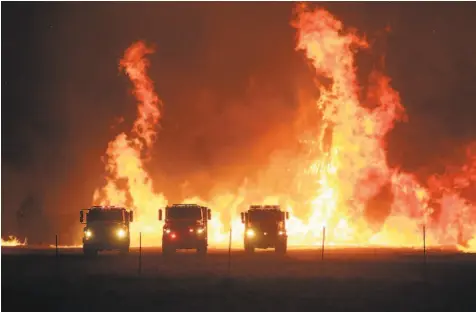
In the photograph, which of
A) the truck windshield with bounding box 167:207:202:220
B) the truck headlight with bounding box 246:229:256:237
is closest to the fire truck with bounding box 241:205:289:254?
the truck headlight with bounding box 246:229:256:237

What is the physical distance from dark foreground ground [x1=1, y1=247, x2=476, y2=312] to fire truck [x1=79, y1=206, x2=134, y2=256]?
7.25 meters

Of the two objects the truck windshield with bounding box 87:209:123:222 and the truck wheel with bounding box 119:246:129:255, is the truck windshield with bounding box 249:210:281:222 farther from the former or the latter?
the truck windshield with bounding box 87:209:123:222

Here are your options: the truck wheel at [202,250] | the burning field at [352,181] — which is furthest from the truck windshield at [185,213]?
the burning field at [352,181]

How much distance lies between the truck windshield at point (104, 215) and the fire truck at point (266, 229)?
7.72m

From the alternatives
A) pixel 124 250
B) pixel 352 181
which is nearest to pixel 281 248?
pixel 124 250

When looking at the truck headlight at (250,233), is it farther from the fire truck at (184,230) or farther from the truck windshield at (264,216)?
the fire truck at (184,230)

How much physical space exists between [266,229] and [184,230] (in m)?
5.37

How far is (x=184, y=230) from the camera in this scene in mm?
51656

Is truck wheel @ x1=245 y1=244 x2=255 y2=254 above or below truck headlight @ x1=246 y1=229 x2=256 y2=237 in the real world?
below

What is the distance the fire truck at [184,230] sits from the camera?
51.5m

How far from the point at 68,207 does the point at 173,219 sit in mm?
49972

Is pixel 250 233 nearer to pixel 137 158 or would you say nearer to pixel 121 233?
pixel 121 233

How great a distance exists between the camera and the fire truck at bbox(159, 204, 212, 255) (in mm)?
51469

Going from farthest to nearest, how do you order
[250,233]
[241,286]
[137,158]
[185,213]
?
[137,158] < [250,233] < [185,213] < [241,286]
